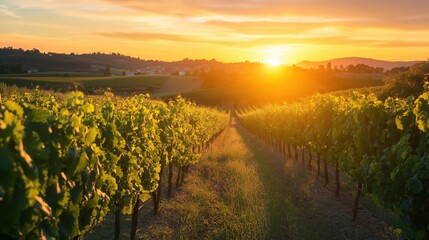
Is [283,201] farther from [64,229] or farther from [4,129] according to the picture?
[4,129]

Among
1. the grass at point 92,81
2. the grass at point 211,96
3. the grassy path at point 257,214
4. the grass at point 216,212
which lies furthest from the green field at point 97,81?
the grassy path at point 257,214

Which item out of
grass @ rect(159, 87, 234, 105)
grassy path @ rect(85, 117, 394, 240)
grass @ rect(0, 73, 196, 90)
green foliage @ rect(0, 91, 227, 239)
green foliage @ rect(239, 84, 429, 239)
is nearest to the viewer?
green foliage @ rect(0, 91, 227, 239)

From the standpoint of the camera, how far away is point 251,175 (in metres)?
18.1

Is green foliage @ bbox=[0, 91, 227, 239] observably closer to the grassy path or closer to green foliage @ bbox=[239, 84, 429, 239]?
the grassy path

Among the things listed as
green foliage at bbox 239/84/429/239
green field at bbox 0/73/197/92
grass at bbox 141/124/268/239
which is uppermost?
green foliage at bbox 239/84/429/239

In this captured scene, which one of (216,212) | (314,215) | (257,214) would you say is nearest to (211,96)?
(314,215)

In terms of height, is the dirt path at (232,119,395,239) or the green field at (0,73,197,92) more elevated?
the green field at (0,73,197,92)

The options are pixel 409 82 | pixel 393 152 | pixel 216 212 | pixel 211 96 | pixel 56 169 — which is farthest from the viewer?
pixel 211 96

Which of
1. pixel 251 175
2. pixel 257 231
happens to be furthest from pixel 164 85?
pixel 257 231

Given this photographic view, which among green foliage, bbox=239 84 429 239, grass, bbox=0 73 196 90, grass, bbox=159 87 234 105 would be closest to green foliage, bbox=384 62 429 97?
green foliage, bbox=239 84 429 239

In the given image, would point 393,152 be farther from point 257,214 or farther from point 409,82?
point 409,82

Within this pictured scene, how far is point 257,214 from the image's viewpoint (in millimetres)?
11828

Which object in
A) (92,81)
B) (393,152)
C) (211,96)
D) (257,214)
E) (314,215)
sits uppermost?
(393,152)

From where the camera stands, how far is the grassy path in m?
11.2
